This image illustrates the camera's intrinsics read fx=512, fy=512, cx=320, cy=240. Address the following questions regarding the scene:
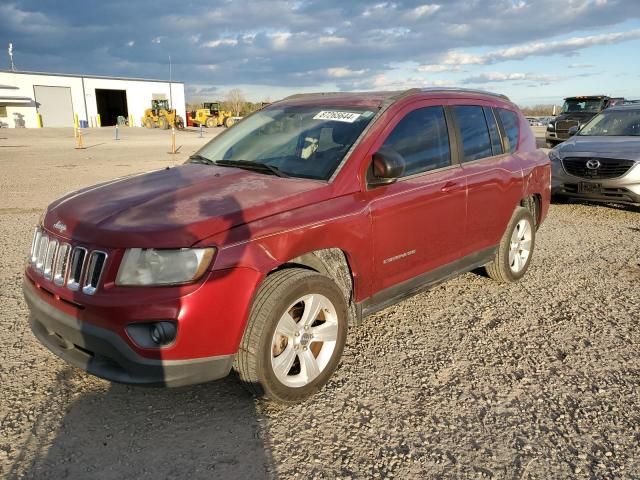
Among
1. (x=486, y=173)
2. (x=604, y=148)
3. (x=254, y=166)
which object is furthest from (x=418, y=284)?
(x=604, y=148)

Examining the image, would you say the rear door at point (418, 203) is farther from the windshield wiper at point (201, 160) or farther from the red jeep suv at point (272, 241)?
the windshield wiper at point (201, 160)

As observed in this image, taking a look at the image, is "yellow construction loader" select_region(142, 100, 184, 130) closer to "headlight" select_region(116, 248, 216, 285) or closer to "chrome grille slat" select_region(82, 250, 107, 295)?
"chrome grille slat" select_region(82, 250, 107, 295)

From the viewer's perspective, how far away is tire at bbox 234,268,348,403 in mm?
2730

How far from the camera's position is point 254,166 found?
3617mm

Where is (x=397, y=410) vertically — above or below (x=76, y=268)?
below

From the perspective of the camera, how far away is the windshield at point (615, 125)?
9.23 metres

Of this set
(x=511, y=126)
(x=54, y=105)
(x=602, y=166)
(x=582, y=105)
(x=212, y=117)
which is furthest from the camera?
(x=54, y=105)

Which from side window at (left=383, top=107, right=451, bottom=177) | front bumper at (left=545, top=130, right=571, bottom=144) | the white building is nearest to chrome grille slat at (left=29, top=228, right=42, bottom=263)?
side window at (left=383, top=107, right=451, bottom=177)

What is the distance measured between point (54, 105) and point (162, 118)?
13940 millimetres

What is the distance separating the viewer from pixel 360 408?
9.80 feet

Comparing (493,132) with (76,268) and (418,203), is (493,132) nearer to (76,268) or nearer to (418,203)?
(418,203)

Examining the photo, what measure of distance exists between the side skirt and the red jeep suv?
0.05 ft

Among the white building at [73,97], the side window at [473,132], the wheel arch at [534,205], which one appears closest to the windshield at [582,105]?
the wheel arch at [534,205]

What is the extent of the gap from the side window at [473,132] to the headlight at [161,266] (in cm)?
258
